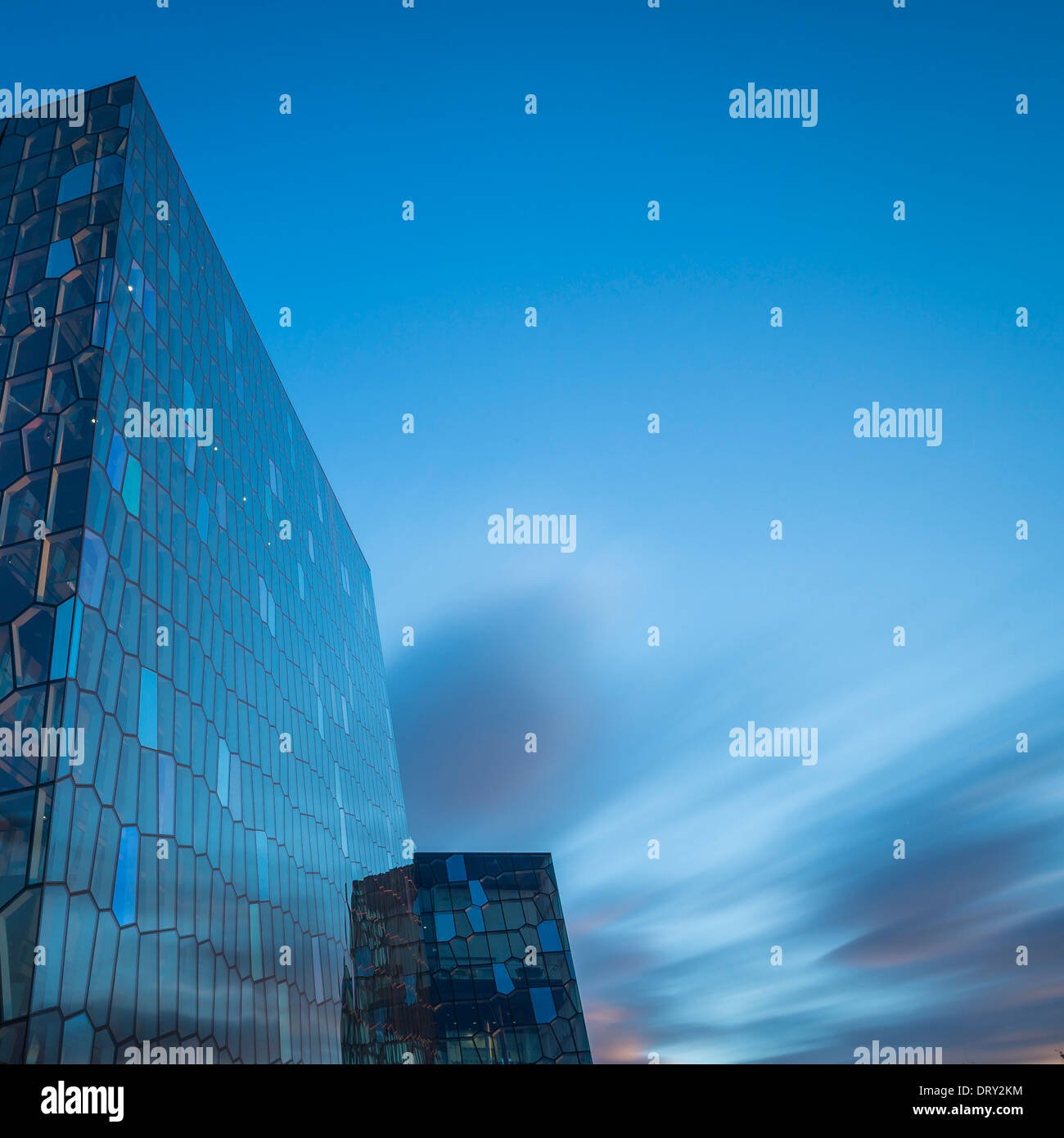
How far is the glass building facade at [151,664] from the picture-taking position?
10844mm

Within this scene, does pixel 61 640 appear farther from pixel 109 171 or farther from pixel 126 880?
pixel 109 171

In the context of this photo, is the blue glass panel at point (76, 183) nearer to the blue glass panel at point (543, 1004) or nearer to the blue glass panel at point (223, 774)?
the blue glass panel at point (223, 774)

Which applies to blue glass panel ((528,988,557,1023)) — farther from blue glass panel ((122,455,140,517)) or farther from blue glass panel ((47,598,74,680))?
blue glass panel ((47,598,74,680))

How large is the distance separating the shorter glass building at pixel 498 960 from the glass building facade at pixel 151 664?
6842 millimetres

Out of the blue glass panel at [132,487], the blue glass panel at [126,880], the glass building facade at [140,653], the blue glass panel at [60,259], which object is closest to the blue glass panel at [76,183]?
the glass building facade at [140,653]

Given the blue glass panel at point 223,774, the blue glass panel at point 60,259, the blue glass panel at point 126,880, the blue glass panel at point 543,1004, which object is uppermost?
the blue glass panel at point 60,259

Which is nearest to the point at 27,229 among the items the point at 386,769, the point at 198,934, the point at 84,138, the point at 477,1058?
the point at 84,138

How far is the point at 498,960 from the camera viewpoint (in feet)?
128

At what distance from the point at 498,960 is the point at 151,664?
30153 millimetres

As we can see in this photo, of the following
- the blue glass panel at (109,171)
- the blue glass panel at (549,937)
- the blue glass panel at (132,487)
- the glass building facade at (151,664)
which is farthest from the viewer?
the blue glass panel at (549,937)

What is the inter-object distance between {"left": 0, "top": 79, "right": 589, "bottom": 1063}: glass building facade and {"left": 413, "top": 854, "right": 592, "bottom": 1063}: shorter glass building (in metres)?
6.84

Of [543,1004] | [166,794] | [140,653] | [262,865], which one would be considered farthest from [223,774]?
[543,1004]

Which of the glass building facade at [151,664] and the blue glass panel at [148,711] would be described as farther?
the blue glass panel at [148,711]
